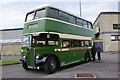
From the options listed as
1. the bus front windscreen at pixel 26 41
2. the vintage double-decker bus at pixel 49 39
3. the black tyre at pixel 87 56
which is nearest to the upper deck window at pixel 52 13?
the vintage double-decker bus at pixel 49 39

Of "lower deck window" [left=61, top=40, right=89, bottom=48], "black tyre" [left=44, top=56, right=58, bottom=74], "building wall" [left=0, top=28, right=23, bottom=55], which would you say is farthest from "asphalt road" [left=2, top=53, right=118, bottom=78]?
"building wall" [left=0, top=28, right=23, bottom=55]

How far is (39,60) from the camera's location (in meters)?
6.30

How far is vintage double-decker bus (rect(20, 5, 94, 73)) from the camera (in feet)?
21.5

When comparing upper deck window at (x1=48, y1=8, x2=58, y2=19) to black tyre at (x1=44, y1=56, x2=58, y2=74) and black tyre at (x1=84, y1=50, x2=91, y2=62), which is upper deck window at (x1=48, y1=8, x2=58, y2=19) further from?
black tyre at (x1=84, y1=50, x2=91, y2=62)

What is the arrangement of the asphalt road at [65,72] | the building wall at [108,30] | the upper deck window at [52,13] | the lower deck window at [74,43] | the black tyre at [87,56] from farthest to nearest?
the building wall at [108,30] → the black tyre at [87,56] → the lower deck window at [74,43] → the upper deck window at [52,13] → the asphalt road at [65,72]

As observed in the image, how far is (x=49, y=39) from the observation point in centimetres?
762

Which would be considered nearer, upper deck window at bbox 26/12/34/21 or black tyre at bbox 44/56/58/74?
black tyre at bbox 44/56/58/74

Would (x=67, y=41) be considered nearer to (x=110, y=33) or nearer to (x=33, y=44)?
(x=33, y=44)

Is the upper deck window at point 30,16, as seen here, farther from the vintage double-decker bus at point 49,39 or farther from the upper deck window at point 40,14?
the upper deck window at point 40,14

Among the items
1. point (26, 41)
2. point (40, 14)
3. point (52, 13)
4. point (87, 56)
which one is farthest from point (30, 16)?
point (87, 56)

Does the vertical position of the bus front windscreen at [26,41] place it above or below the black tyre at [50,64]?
above

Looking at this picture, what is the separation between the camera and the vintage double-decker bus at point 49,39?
6566 millimetres

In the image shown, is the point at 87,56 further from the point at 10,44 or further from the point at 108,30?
the point at 108,30

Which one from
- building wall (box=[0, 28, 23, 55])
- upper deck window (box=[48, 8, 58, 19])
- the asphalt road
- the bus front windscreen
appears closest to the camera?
the asphalt road
